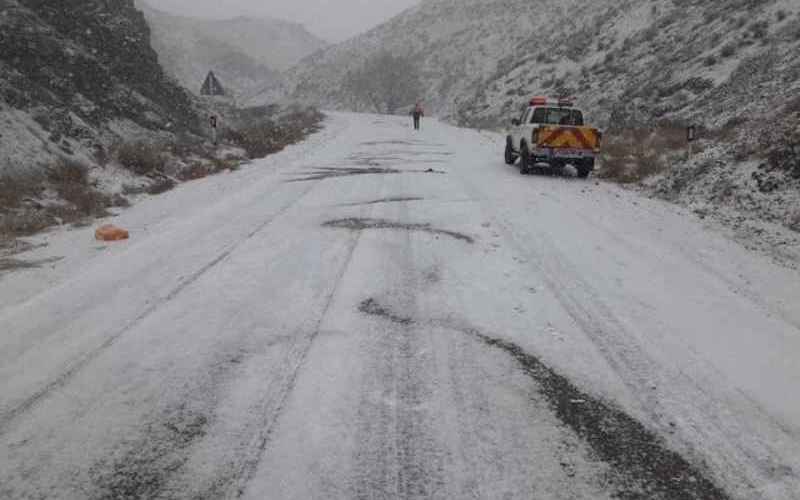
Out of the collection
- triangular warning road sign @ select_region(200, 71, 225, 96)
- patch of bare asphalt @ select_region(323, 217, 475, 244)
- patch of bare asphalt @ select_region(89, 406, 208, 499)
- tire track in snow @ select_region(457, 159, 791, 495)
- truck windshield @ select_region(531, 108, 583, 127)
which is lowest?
tire track in snow @ select_region(457, 159, 791, 495)

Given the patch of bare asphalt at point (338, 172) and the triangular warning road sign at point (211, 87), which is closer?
the patch of bare asphalt at point (338, 172)

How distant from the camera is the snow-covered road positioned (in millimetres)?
2814

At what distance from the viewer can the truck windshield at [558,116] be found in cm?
1436

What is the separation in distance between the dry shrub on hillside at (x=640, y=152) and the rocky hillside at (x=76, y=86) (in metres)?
12.1

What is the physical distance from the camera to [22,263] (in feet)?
21.1

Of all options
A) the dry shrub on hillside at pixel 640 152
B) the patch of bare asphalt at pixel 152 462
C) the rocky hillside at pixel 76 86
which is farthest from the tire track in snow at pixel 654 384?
the rocky hillside at pixel 76 86

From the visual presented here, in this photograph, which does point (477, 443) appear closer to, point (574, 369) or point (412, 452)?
point (412, 452)

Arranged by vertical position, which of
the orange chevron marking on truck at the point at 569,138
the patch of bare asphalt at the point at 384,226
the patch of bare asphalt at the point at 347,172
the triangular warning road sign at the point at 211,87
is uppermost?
the triangular warning road sign at the point at 211,87

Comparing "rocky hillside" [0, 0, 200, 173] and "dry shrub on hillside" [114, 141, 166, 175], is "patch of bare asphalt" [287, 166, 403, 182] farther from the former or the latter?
"rocky hillside" [0, 0, 200, 173]

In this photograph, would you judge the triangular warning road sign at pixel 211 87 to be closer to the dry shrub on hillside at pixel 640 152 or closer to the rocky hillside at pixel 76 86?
the rocky hillside at pixel 76 86

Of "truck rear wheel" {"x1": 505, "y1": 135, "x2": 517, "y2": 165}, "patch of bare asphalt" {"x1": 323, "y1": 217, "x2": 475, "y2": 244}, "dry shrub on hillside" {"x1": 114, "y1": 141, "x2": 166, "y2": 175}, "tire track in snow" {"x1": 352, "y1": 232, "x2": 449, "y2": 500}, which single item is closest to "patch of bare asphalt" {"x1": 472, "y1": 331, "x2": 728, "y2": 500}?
"tire track in snow" {"x1": 352, "y1": 232, "x2": 449, "y2": 500}

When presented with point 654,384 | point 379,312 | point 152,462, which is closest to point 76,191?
point 379,312

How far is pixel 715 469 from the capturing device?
113 inches

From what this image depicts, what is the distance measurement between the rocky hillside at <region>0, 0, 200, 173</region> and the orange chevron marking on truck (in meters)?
10.1
